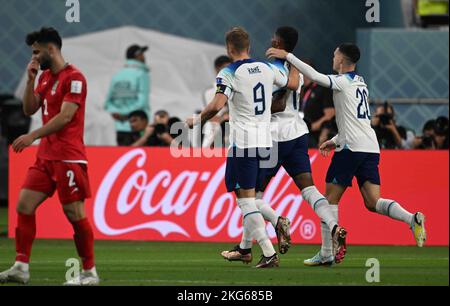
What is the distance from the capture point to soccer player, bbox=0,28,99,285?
930 cm

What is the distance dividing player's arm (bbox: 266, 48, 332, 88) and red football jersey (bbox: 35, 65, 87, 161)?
225 centimetres

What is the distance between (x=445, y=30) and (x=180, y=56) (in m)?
4.67

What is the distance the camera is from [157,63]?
19922 millimetres

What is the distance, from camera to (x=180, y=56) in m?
20.0

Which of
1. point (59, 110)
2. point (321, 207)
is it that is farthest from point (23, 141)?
point (321, 207)

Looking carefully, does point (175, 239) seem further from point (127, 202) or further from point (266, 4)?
point (266, 4)

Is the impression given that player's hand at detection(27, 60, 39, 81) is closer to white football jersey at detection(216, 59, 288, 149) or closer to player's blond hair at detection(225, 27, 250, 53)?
white football jersey at detection(216, 59, 288, 149)

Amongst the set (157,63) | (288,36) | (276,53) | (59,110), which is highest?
(157,63)

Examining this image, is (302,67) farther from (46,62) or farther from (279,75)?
(46,62)

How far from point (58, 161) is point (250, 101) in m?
2.10

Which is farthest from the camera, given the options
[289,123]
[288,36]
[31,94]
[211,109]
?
[289,123]

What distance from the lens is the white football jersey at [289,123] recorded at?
11.4 m

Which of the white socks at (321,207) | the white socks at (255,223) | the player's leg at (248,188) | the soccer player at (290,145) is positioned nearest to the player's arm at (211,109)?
the player's leg at (248,188)

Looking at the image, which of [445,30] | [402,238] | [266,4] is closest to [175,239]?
[402,238]
